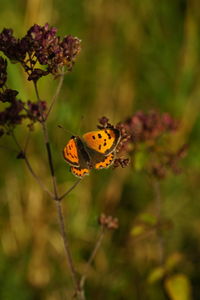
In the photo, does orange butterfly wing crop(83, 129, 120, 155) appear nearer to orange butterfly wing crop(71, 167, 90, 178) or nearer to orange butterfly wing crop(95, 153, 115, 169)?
orange butterfly wing crop(95, 153, 115, 169)

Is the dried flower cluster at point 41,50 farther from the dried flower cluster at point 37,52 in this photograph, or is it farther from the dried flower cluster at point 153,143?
the dried flower cluster at point 153,143

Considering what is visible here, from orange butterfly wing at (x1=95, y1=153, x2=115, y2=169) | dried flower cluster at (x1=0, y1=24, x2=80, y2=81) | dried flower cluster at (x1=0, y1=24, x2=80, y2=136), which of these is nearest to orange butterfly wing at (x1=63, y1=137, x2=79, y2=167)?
orange butterfly wing at (x1=95, y1=153, x2=115, y2=169)

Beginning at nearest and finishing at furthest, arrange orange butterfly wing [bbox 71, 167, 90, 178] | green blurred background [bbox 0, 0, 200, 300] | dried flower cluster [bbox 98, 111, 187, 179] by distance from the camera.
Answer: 1. orange butterfly wing [bbox 71, 167, 90, 178]
2. dried flower cluster [bbox 98, 111, 187, 179]
3. green blurred background [bbox 0, 0, 200, 300]

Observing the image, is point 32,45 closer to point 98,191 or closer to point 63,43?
point 63,43

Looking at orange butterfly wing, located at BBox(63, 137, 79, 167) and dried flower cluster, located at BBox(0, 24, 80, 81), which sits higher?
dried flower cluster, located at BBox(0, 24, 80, 81)

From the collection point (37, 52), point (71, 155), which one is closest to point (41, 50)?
point (37, 52)

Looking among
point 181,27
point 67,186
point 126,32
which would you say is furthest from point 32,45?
point 181,27
